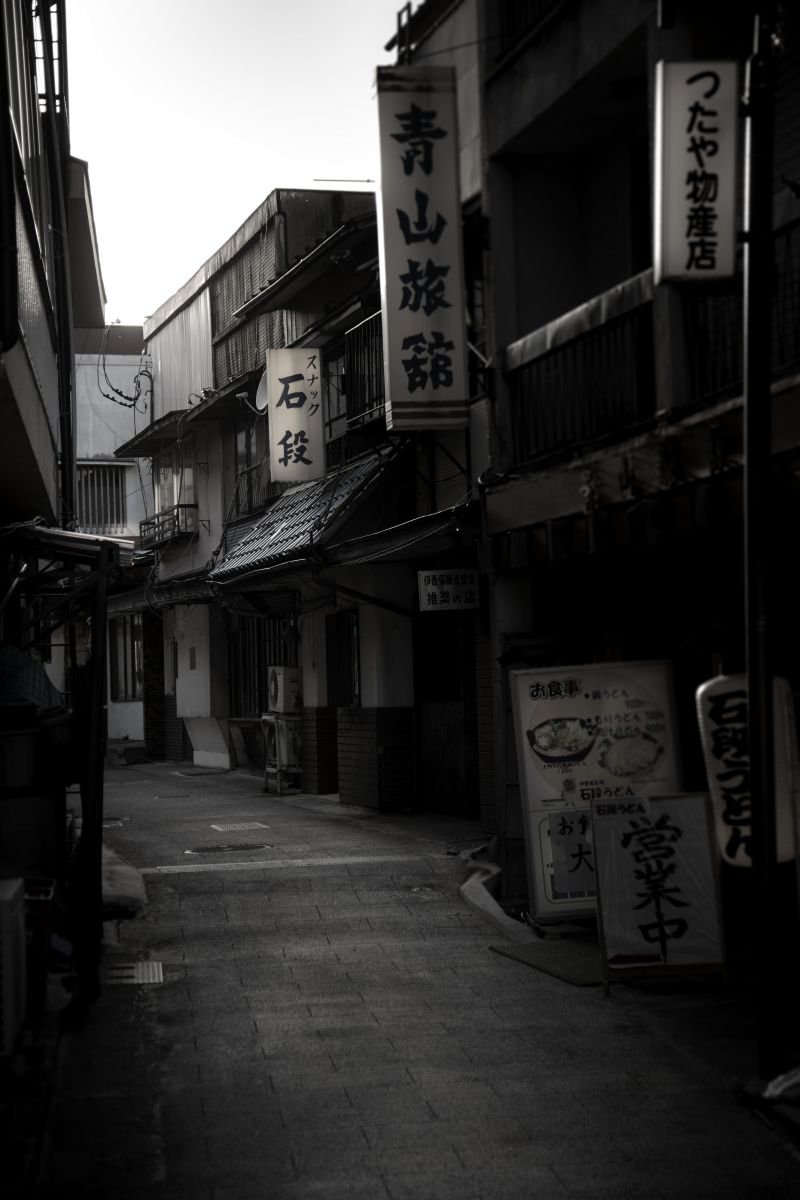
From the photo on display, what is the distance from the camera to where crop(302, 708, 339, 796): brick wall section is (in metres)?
24.2

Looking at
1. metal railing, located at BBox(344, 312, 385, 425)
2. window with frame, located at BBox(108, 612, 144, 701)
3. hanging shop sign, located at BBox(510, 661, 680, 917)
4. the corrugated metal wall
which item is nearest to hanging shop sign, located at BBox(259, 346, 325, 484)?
metal railing, located at BBox(344, 312, 385, 425)

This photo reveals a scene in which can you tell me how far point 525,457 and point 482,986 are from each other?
5.70 meters

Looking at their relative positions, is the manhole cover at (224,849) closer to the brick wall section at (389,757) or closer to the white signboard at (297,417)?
the brick wall section at (389,757)

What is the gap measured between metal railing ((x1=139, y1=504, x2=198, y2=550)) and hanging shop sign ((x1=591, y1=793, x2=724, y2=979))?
22.8m

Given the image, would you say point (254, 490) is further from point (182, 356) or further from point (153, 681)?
point (153, 681)

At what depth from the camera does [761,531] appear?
7824mm

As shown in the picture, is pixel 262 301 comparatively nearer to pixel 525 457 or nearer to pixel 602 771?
pixel 525 457

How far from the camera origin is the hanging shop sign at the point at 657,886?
9.74 meters

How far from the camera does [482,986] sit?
1060cm

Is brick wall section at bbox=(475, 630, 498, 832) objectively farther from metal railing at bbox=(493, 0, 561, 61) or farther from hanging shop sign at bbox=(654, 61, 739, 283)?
hanging shop sign at bbox=(654, 61, 739, 283)

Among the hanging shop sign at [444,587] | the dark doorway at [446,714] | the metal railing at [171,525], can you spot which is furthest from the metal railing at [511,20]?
the metal railing at [171,525]

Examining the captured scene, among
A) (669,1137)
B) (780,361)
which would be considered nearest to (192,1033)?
(669,1137)

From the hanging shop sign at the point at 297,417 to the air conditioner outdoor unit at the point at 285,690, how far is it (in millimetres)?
4310

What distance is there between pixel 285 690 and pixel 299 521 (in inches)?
141
